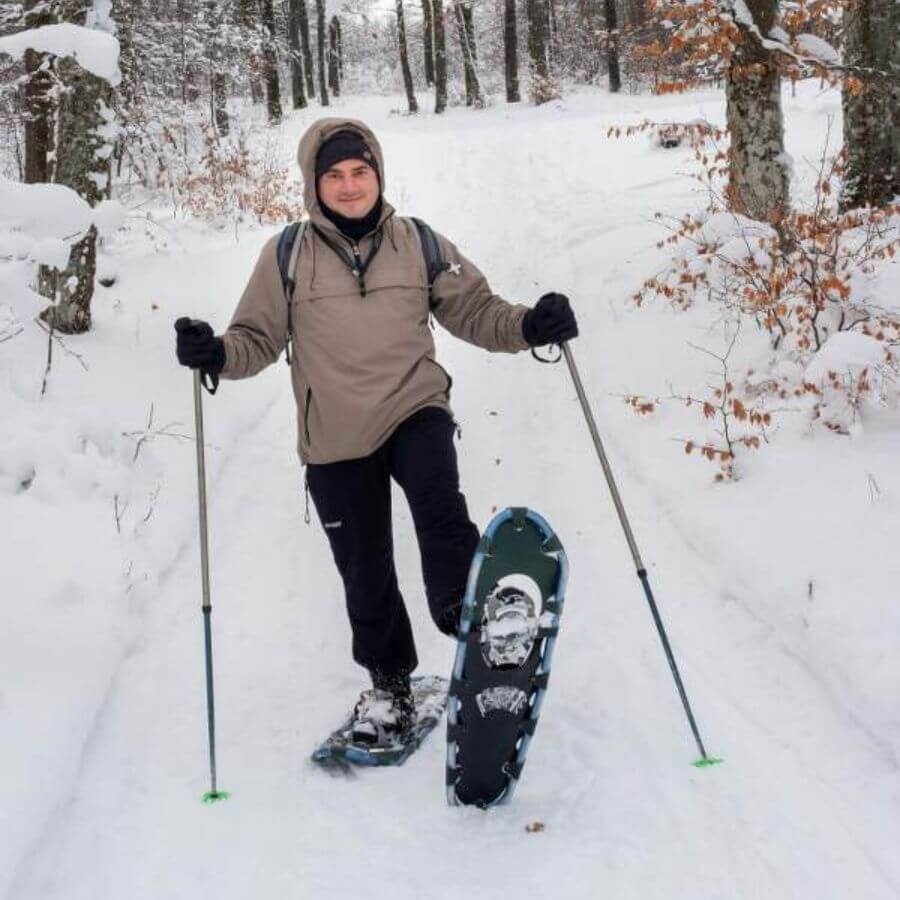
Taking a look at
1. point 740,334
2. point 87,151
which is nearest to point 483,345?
point 740,334

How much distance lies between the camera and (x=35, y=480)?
493 cm

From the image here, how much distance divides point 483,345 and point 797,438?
2400 millimetres

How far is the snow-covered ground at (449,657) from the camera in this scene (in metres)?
2.86

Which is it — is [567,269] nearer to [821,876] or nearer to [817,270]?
[817,270]

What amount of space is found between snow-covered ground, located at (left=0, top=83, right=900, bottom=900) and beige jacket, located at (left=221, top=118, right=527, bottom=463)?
0.99 m

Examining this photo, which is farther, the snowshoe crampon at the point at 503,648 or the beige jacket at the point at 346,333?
the beige jacket at the point at 346,333

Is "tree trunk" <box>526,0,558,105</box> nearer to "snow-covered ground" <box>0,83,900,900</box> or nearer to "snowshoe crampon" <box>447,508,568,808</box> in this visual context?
"snow-covered ground" <box>0,83,900,900</box>

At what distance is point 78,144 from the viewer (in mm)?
7117

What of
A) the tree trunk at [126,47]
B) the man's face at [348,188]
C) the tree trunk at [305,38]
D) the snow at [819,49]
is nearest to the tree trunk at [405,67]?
the tree trunk at [305,38]

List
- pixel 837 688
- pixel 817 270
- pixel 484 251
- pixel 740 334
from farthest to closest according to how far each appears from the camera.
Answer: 1. pixel 484 251
2. pixel 740 334
3. pixel 817 270
4. pixel 837 688

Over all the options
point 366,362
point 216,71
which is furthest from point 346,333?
point 216,71

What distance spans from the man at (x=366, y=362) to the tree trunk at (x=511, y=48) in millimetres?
27351

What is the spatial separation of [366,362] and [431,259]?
0.51 metres

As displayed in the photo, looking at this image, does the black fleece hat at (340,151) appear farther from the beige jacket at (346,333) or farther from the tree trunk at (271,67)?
the tree trunk at (271,67)
